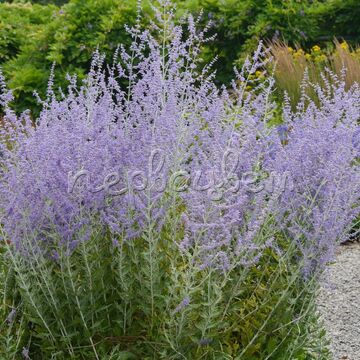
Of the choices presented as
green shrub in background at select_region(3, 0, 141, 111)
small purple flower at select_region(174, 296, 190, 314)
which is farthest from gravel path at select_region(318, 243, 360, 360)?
green shrub in background at select_region(3, 0, 141, 111)

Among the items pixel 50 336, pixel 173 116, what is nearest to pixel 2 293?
pixel 50 336

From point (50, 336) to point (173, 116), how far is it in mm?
1001

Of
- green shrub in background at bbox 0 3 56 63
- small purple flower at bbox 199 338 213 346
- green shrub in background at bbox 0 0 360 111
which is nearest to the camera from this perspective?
small purple flower at bbox 199 338 213 346

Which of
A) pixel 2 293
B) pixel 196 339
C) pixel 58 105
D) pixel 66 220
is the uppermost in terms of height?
pixel 58 105

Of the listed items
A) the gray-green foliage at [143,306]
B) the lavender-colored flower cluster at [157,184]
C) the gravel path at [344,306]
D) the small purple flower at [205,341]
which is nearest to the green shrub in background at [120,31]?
the gravel path at [344,306]

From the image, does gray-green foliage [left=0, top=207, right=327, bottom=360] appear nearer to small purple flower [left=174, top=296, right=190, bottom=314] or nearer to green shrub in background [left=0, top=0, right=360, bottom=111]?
small purple flower [left=174, top=296, right=190, bottom=314]

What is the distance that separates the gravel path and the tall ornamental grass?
1.04 meters

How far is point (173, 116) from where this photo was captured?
9.39 ft

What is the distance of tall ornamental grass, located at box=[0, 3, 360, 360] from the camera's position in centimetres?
262

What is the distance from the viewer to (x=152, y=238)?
255cm

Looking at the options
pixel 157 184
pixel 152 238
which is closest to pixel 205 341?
pixel 152 238

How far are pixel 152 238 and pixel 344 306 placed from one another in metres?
2.58

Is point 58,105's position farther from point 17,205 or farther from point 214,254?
point 214,254

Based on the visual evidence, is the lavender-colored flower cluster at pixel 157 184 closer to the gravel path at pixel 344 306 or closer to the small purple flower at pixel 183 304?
the small purple flower at pixel 183 304
